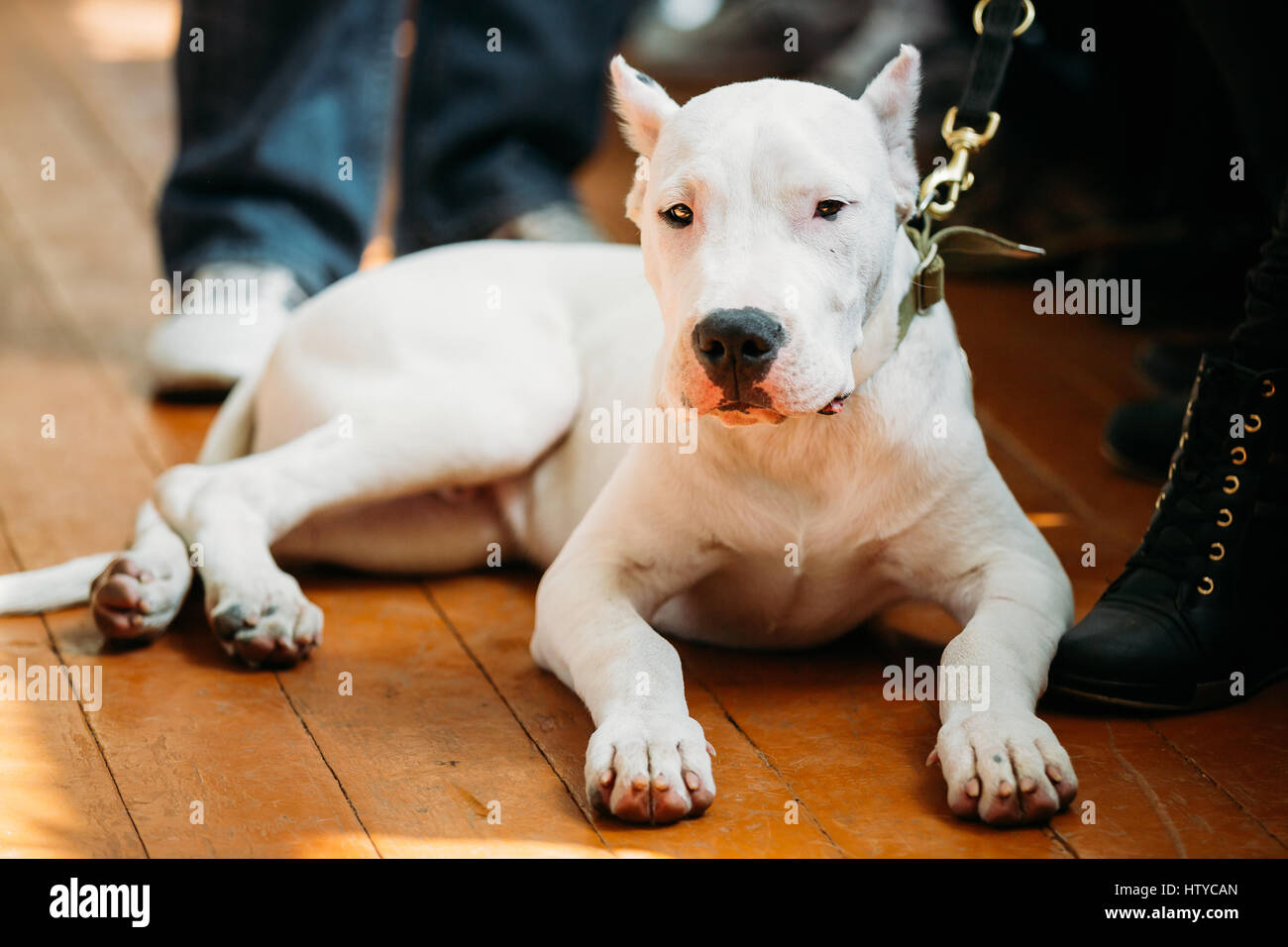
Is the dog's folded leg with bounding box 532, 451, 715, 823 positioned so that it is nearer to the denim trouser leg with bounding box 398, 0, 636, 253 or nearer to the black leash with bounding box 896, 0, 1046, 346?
the black leash with bounding box 896, 0, 1046, 346

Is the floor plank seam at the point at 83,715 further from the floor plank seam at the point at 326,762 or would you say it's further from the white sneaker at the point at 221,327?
the white sneaker at the point at 221,327

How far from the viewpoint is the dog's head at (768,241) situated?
5.45 ft

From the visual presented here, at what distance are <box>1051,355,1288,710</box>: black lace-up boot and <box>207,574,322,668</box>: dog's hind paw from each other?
105 cm

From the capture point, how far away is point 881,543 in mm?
1999

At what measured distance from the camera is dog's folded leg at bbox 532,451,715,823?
169 centimetres

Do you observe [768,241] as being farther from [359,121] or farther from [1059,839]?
[359,121]

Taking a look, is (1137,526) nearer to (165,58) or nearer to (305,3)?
(305,3)

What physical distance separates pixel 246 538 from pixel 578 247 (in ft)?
2.62

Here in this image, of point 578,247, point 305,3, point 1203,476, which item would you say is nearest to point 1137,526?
point 1203,476

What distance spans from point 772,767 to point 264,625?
75 cm

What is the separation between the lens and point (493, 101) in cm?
379

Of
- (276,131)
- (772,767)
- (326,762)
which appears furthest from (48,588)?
(276,131)

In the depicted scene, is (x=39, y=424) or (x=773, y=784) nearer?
(x=773, y=784)
